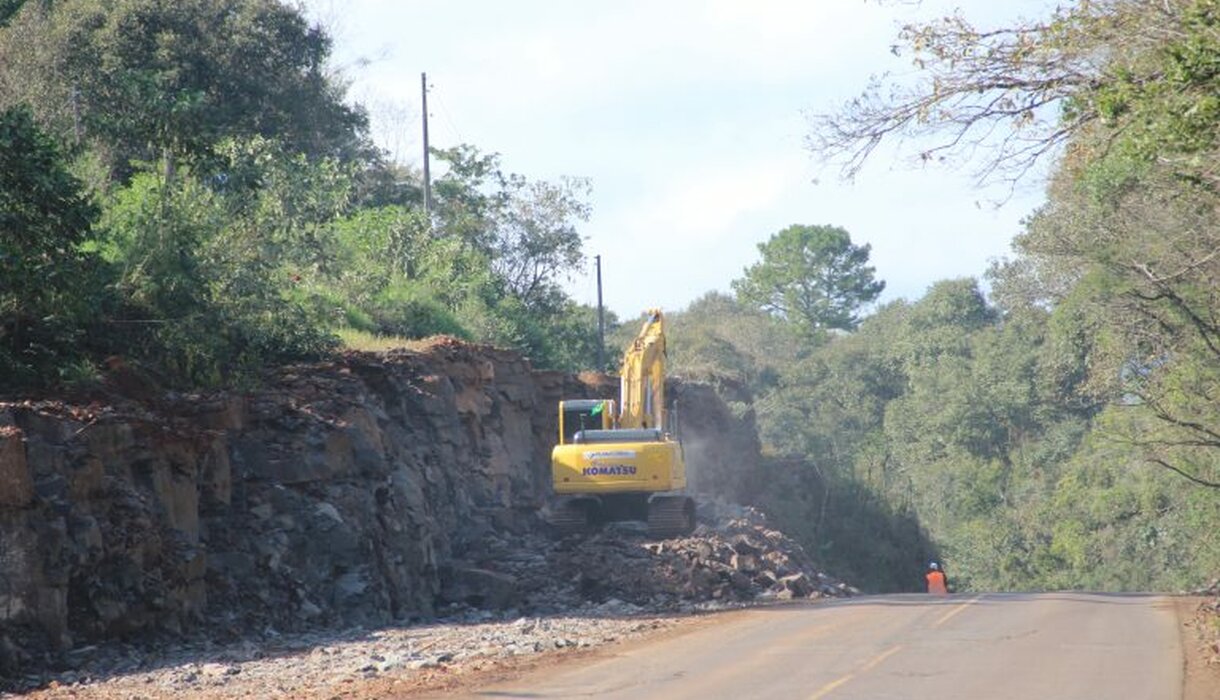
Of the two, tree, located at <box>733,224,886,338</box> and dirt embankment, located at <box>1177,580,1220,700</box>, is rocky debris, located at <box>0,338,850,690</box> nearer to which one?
dirt embankment, located at <box>1177,580,1220,700</box>

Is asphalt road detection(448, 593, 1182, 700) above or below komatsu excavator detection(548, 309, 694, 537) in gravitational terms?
below

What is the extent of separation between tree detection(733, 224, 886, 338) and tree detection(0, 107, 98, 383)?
312ft

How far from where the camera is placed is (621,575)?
3012cm

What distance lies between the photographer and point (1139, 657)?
18.8 m

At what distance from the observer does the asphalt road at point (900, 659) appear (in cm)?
1566

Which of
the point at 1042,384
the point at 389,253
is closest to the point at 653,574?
the point at 389,253

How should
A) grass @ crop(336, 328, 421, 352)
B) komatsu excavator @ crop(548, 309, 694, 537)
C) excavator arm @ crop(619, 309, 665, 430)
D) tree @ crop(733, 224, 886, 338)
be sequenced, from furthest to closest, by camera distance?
1. tree @ crop(733, 224, 886, 338)
2. excavator arm @ crop(619, 309, 665, 430)
3. grass @ crop(336, 328, 421, 352)
4. komatsu excavator @ crop(548, 309, 694, 537)

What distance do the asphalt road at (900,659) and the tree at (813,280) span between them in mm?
91155

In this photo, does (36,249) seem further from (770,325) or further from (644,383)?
(770,325)

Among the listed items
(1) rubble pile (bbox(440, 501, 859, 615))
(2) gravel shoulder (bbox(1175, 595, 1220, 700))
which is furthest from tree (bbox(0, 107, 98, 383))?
(2) gravel shoulder (bbox(1175, 595, 1220, 700))

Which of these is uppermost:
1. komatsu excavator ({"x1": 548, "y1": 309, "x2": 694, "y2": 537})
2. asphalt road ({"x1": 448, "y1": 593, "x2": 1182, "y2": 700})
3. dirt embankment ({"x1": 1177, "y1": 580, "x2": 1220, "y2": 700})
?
komatsu excavator ({"x1": 548, "y1": 309, "x2": 694, "y2": 537})

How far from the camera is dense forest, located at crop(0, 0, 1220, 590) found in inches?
752

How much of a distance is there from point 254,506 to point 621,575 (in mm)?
8262

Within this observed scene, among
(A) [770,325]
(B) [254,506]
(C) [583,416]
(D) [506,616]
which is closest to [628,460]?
(C) [583,416]
